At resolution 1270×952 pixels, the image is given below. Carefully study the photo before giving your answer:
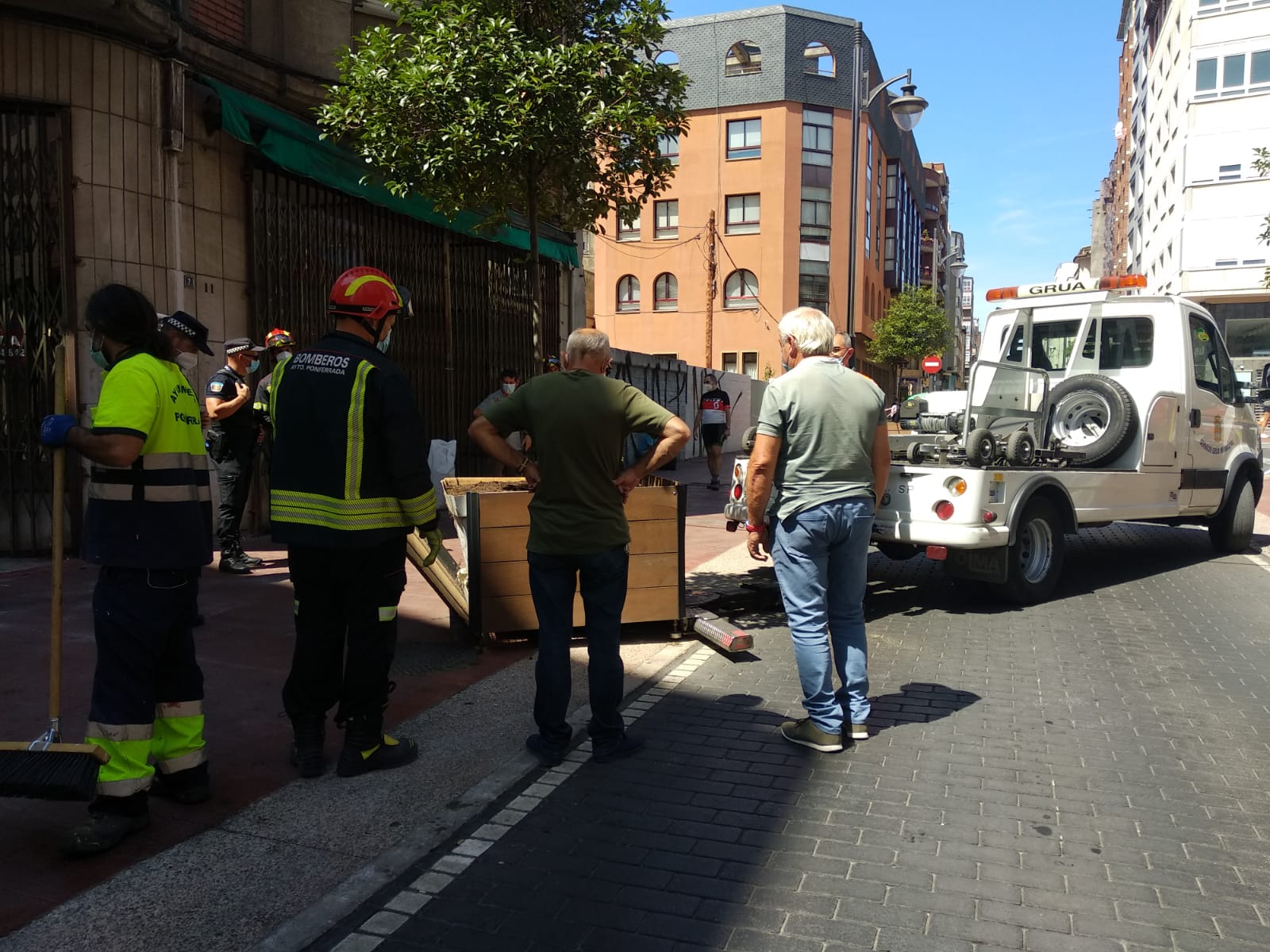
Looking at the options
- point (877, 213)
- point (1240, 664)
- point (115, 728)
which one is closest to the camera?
point (115, 728)

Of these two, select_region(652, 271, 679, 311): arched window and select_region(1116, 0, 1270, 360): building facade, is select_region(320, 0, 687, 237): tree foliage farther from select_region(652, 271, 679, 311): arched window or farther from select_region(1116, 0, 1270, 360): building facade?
select_region(1116, 0, 1270, 360): building facade

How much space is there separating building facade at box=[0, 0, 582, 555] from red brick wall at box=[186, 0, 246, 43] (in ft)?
0.06

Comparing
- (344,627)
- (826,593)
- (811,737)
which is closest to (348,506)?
(344,627)

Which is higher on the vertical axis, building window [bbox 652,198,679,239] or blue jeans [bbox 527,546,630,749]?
building window [bbox 652,198,679,239]

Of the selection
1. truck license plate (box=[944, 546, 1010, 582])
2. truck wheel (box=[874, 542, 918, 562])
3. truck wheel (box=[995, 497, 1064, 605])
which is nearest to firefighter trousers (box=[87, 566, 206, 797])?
truck license plate (box=[944, 546, 1010, 582])

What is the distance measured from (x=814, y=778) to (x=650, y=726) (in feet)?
3.09

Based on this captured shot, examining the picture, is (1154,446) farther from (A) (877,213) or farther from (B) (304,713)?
(A) (877,213)

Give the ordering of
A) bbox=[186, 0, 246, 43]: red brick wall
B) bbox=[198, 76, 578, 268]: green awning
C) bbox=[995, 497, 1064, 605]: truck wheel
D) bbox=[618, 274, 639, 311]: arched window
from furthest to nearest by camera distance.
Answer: bbox=[618, 274, 639, 311]: arched window
bbox=[186, 0, 246, 43]: red brick wall
bbox=[198, 76, 578, 268]: green awning
bbox=[995, 497, 1064, 605]: truck wheel

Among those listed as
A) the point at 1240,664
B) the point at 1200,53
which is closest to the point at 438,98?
the point at 1240,664

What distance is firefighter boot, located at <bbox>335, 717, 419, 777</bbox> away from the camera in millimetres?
3992

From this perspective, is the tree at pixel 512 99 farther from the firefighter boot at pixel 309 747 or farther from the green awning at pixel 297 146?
the firefighter boot at pixel 309 747

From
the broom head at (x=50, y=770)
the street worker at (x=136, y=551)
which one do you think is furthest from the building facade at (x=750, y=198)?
the broom head at (x=50, y=770)

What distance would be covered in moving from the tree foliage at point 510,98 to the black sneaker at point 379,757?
3.63 m

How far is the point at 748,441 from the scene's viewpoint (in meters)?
6.51
